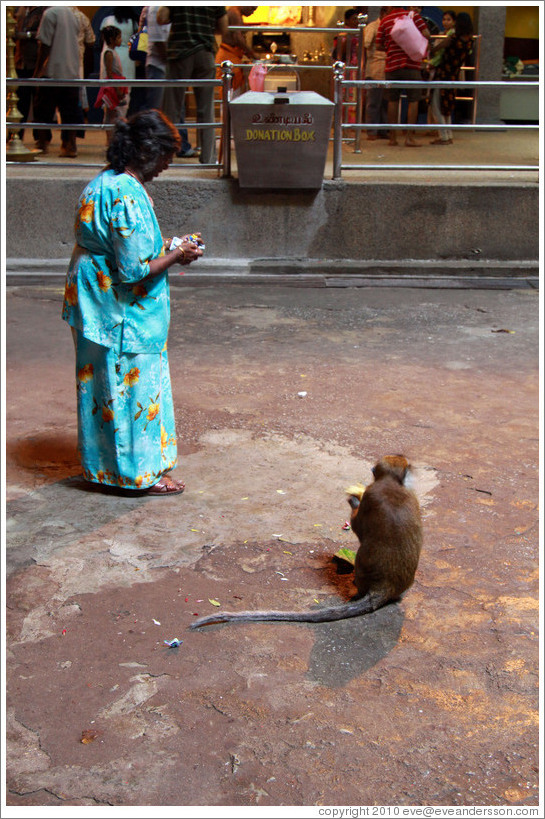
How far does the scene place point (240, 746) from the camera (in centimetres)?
261

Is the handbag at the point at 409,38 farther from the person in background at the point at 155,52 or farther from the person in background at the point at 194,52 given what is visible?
the person in background at the point at 155,52

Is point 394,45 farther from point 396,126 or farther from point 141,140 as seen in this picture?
point 141,140

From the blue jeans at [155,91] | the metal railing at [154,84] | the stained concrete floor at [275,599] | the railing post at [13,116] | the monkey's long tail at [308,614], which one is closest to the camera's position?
the stained concrete floor at [275,599]

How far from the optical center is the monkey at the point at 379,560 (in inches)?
125

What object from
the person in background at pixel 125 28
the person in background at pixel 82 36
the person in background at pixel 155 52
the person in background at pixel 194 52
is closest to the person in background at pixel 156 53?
the person in background at pixel 155 52

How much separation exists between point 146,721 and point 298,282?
5.92 m

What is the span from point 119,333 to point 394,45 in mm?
7755

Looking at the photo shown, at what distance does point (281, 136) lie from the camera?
314 inches

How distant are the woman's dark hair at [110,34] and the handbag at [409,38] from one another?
320 centimetres

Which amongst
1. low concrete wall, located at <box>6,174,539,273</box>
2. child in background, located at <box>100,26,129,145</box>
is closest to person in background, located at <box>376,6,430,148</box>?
low concrete wall, located at <box>6,174,539,273</box>

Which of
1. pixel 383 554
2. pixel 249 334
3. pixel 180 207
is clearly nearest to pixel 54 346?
pixel 249 334

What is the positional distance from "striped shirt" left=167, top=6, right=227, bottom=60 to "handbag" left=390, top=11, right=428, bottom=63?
2424mm

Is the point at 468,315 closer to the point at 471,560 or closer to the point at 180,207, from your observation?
the point at 180,207

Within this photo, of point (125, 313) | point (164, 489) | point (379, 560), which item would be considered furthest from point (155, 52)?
point (379, 560)
